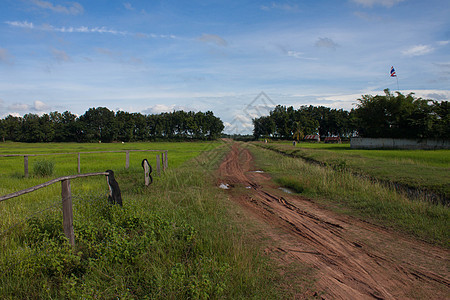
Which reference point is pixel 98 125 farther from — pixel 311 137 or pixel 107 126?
pixel 311 137

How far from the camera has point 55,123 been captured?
106 metres

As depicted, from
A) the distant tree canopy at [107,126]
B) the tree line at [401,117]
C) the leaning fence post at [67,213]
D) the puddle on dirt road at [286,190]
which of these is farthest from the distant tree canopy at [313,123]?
the leaning fence post at [67,213]

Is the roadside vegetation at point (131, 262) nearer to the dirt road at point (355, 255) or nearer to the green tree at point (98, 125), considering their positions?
the dirt road at point (355, 255)

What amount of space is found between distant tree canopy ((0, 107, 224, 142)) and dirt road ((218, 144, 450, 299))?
82.2 meters

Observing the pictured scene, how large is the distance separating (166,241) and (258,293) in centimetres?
187

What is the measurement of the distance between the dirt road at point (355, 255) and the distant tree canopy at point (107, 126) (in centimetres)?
8225

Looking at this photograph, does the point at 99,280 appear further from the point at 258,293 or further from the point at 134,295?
the point at 258,293

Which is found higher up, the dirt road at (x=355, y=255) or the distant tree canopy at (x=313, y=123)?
the distant tree canopy at (x=313, y=123)

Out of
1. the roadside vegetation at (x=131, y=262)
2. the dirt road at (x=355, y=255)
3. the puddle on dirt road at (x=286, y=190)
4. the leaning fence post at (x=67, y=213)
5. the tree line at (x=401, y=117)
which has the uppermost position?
the tree line at (x=401, y=117)

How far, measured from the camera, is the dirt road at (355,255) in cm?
385

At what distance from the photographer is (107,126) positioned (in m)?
108

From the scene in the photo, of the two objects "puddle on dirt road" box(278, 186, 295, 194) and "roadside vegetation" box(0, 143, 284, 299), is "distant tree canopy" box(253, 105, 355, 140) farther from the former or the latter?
"roadside vegetation" box(0, 143, 284, 299)

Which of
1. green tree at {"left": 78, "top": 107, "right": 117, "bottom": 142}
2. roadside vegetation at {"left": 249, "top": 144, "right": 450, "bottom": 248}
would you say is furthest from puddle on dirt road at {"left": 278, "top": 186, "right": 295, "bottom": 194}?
green tree at {"left": 78, "top": 107, "right": 117, "bottom": 142}

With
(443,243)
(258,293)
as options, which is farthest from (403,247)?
(258,293)
